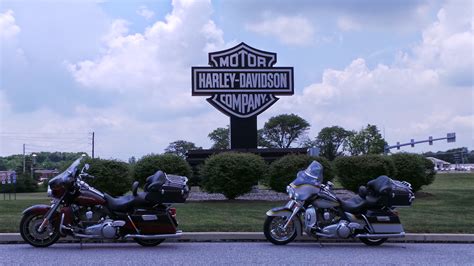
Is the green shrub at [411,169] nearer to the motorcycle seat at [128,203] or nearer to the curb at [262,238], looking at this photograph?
the curb at [262,238]

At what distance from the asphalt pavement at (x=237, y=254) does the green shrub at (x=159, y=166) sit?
9777 mm

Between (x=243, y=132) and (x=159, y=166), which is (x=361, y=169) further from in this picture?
(x=243, y=132)

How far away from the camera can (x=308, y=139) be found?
3548 inches

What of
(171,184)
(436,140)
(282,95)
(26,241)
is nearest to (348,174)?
(282,95)

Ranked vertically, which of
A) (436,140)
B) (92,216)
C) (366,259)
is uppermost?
(436,140)

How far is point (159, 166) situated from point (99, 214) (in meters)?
10.5

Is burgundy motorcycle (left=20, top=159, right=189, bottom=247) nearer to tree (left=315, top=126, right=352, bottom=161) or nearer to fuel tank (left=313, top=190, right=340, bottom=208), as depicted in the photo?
fuel tank (left=313, top=190, right=340, bottom=208)

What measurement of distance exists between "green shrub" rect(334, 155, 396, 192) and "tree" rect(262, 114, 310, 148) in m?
65.5

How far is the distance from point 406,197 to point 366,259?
2117 millimetres

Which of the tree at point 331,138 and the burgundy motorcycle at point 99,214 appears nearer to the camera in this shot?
Result: the burgundy motorcycle at point 99,214

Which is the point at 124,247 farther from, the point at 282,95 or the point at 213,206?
the point at 282,95

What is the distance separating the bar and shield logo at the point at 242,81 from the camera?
92.5 ft

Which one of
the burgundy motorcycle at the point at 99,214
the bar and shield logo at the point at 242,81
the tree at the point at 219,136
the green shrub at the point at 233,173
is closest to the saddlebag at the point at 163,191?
the burgundy motorcycle at the point at 99,214

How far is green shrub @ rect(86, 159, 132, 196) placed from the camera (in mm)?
20266
